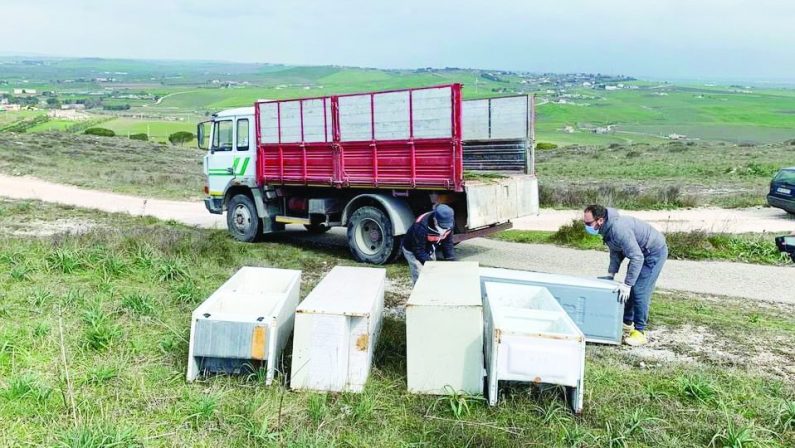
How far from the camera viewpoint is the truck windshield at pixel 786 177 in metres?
16.9

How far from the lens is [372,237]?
10.7 metres

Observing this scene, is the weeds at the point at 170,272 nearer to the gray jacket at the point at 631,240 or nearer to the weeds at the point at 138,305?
the weeds at the point at 138,305

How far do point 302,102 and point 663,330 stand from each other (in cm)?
691

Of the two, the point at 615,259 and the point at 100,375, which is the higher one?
the point at 615,259

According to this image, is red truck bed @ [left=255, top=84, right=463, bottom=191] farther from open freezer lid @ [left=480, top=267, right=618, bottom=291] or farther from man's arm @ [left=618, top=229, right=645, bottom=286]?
man's arm @ [left=618, top=229, right=645, bottom=286]

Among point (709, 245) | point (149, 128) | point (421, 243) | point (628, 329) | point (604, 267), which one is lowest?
point (604, 267)

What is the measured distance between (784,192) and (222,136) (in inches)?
560

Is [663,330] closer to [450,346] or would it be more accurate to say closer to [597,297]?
[597,297]

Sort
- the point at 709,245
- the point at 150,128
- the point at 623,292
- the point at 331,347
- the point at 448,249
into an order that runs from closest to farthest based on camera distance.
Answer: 1. the point at 331,347
2. the point at 623,292
3. the point at 448,249
4. the point at 709,245
5. the point at 150,128

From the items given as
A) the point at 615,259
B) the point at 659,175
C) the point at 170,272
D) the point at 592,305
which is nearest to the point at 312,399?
the point at 592,305

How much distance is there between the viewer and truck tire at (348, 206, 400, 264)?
33.8 feet

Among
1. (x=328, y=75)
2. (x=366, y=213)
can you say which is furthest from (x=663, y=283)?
(x=328, y=75)

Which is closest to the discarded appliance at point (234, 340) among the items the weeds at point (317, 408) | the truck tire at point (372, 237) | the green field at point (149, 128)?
the weeds at point (317, 408)

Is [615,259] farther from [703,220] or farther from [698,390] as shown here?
[703,220]
